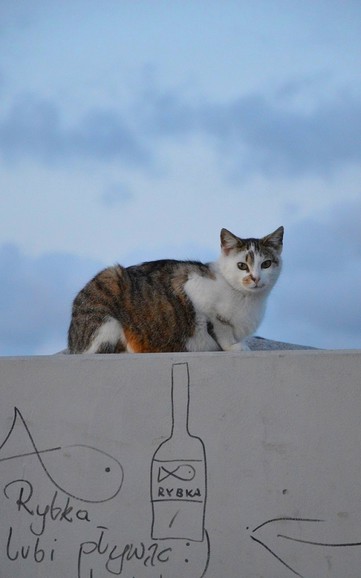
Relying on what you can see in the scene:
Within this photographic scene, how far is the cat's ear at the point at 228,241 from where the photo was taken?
5.13 meters

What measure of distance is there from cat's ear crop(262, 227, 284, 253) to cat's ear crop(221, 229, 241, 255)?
0.18 meters

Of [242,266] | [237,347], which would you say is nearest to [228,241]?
[242,266]

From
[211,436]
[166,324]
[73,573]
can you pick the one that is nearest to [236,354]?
[211,436]

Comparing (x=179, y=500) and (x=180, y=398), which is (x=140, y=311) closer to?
(x=180, y=398)

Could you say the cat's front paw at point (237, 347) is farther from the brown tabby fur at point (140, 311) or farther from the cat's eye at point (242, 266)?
the cat's eye at point (242, 266)

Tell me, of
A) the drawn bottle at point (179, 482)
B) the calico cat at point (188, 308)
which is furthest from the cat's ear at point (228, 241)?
the drawn bottle at point (179, 482)

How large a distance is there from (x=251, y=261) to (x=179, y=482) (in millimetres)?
1447

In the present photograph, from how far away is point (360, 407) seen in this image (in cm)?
427

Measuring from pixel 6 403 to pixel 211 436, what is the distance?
1.19 meters

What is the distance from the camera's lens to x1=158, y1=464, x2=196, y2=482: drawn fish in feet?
14.1

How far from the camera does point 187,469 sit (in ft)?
14.1

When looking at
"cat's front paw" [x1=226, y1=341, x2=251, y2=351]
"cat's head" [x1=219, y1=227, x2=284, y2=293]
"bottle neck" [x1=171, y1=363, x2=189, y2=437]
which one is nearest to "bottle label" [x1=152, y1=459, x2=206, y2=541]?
"bottle neck" [x1=171, y1=363, x2=189, y2=437]

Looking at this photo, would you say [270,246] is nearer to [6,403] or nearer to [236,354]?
[236,354]

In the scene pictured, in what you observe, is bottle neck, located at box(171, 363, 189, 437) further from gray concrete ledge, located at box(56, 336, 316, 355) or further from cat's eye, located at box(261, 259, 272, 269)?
gray concrete ledge, located at box(56, 336, 316, 355)
